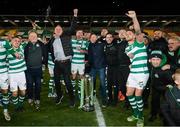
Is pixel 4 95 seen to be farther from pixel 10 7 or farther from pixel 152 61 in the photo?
pixel 10 7

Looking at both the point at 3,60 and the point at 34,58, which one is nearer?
the point at 3,60

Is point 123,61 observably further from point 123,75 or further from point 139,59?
point 139,59

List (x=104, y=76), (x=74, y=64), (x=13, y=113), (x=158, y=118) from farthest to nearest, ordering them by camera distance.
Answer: (x=74, y=64), (x=104, y=76), (x=13, y=113), (x=158, y=118)

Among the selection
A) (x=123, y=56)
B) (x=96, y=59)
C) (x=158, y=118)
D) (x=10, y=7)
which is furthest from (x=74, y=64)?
(x=10, y=7)

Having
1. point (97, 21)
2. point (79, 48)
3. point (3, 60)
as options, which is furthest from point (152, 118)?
point (97, 21)

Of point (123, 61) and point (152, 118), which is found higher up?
point (123, 61)

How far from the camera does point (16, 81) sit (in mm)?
10250

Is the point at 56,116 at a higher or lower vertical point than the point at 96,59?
lower

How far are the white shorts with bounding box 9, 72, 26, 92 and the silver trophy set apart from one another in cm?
182

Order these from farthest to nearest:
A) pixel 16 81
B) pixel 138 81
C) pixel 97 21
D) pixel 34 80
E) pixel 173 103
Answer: pixel 97 21, pixel 34 80, pixel 16 81, pixel 138 81, pixel 173 103

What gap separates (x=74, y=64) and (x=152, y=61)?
14.2ft

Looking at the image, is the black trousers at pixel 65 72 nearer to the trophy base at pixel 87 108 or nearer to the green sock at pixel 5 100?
the trophy base at pixel 87 108

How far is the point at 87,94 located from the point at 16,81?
218 cm

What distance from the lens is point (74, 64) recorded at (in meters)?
13.2
